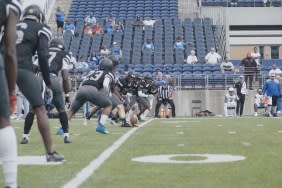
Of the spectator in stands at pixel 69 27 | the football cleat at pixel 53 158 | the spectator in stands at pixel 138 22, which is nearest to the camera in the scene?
the football cleat at pixel 53 158

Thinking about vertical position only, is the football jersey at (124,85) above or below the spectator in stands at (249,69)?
below

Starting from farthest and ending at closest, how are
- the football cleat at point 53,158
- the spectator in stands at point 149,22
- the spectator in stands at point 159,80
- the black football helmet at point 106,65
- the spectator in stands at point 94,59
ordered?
the spectator in stands at point 149,22
the spectator in stands at point 94,59
the spectator in stands at point 159,80
the black football helmet at point 106,65
the football cleat at point 53,158

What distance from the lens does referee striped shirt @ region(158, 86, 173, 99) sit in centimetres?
2216

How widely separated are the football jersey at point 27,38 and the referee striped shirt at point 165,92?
595 inches

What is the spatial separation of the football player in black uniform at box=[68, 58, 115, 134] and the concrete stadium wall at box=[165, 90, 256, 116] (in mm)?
12755

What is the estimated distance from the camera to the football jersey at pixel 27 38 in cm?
700

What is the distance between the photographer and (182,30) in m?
30.0

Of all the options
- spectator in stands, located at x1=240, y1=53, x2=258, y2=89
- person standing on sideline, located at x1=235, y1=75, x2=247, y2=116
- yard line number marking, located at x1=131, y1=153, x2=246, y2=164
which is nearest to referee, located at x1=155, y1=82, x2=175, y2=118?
person standing on sideline, located at x1=235, y1=75, x2=247, y2=116

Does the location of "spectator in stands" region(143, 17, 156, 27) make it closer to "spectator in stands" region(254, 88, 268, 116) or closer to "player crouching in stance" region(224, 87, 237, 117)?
"player crouching in stance" region(224, 87, 237, 117)

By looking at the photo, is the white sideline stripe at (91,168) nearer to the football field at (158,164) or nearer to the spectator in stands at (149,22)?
the football field at (158,164)

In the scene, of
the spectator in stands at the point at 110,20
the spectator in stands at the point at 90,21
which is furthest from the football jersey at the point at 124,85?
the spectator in stands at the point at 90,21

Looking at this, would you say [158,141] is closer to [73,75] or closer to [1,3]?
[1,3]

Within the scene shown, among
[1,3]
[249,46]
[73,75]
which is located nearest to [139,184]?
[1,3]

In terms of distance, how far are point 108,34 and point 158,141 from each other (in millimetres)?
20319
